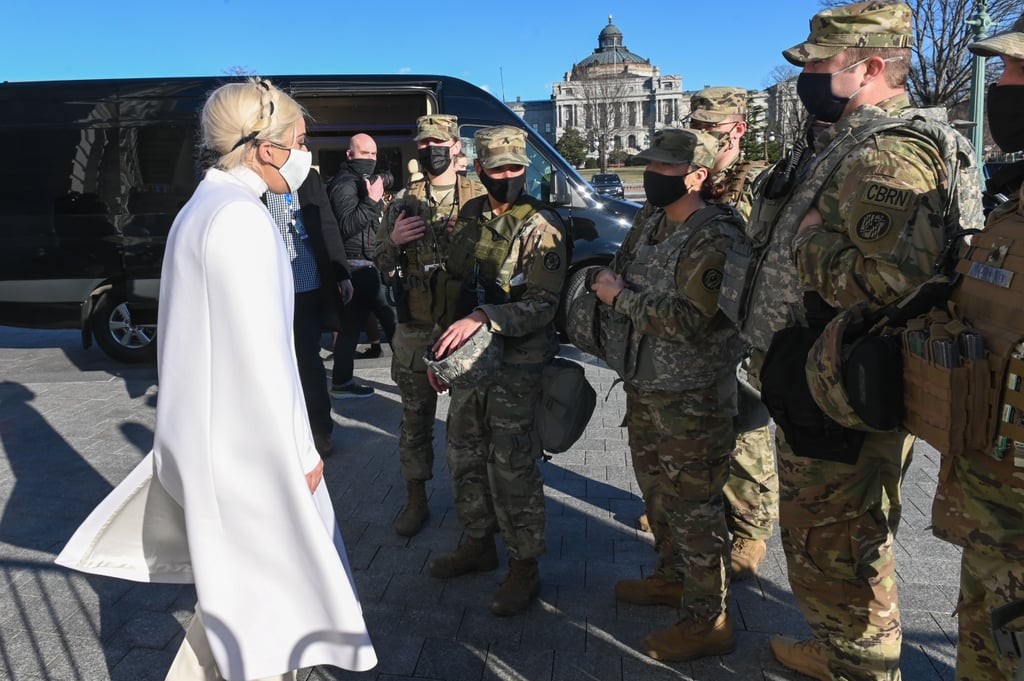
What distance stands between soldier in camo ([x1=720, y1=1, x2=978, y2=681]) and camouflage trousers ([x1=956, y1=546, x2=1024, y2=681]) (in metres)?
0.36

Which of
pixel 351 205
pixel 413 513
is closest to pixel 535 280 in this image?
pixel 413 513

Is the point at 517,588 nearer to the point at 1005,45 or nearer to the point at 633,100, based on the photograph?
the point at 1005,45

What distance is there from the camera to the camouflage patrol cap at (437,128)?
3.70 m

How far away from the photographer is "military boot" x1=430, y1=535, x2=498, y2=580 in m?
3.21

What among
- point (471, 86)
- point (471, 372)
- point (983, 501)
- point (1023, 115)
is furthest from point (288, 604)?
point (471, 86)

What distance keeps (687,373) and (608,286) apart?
42 centimetres

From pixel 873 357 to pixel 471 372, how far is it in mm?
1439

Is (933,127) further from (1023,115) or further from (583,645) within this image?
(583,645)

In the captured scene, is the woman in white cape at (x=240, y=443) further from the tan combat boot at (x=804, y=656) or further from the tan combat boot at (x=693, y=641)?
the tan combat boot at (x=804, y=656)

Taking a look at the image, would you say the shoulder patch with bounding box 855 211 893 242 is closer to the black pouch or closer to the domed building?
the black pouch

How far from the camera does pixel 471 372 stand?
9.02 feet

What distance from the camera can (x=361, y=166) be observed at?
5.53 metres

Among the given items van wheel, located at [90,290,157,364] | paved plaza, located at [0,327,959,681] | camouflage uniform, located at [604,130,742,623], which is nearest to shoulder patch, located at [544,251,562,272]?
camouflage uniform, located at [604,130,742,623]

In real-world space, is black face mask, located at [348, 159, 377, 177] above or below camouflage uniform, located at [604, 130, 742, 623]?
above
